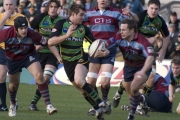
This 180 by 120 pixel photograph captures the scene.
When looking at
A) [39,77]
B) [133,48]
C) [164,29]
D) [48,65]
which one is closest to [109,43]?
[133,48]

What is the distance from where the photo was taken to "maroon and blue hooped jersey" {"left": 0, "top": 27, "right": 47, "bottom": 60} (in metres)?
11.6

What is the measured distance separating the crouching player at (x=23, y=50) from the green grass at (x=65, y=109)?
0.44 meters

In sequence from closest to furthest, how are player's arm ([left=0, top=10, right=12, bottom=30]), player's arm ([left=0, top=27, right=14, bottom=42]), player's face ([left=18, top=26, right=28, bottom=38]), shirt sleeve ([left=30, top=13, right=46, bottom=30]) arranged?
player's face ([left=18, top=26, right=28, bottom=38]) < player's arm ([left=0, top=27, right=14, bottom=42]) < player's arm ([left=0, top=10, right=12, bottom=30]) < shirt sleeve ([left=30, top=13, right=46, bottom=30])

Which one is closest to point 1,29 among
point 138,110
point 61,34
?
point 61,34

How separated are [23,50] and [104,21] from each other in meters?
2.09

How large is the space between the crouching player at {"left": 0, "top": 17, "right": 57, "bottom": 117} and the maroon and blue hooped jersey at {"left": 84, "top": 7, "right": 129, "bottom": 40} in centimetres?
165

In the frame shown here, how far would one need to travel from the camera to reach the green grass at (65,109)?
466 inches

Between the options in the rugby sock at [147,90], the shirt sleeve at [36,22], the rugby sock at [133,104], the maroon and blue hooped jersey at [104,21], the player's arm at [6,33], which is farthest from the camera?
the shirt sleeve at [36,22]

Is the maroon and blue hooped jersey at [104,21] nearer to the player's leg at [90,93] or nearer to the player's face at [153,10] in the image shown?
the player's face at [153,10]

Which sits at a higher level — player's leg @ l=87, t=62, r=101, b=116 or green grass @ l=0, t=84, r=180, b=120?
player's leg @ l=87, t=62, r=101, b=116

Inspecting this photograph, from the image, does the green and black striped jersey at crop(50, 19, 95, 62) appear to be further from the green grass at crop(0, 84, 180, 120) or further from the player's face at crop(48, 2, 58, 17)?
the player's face at crop(48, 2, 58, 17)

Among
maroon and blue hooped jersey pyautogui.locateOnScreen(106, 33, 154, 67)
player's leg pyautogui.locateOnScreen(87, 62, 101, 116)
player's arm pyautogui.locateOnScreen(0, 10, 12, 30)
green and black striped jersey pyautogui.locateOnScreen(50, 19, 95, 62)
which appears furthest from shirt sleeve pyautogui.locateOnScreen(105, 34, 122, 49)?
Answer: player's arm pyautogui.locateOnScreen(0, 10, 12, 30)

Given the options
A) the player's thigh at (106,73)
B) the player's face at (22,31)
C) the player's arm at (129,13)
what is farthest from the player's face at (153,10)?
the player's face at (22,31)

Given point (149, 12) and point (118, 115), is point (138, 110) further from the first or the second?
point (149, 12)
